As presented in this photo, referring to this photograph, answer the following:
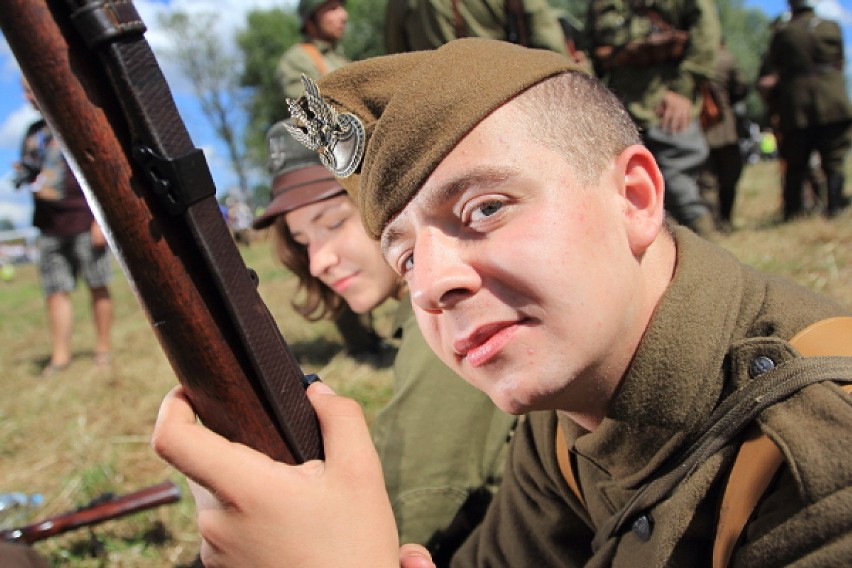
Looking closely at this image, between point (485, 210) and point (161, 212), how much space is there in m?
0.62

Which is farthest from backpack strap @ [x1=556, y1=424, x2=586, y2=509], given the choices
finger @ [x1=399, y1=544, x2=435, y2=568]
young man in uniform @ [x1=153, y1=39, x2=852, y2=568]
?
finger @ [x1=399, y1=544, x2=435, y2=568]

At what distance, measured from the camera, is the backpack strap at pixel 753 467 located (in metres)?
1.23

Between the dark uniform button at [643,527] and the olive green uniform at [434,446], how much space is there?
3.53ft

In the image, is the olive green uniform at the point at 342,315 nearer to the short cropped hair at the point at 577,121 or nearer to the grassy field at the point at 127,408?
the grassy field at the point at 127,408

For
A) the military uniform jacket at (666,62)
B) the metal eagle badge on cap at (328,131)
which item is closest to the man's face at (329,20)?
the military uniform jacket at (666,62)

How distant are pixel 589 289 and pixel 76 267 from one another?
6.29 m

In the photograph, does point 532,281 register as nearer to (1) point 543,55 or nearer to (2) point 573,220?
(2) point 573,220

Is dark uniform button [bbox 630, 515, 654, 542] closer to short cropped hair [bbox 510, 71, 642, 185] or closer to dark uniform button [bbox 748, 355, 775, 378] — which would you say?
dark uniform button [bbox 748, 355, 775, 378]

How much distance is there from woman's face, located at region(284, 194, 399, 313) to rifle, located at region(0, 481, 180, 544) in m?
1.28

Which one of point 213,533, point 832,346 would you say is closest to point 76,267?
point 213,533

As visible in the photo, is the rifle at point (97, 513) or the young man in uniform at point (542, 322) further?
the rifle at point (97, 513)

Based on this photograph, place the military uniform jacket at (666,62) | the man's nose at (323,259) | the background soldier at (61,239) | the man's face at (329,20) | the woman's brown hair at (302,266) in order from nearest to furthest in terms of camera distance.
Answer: the man's nose at (323,259)
the woman's brown hair at (302,266)
the military uniform jacket at (666,62)
the man's face at (329,20)
the background soldier at (61,239)

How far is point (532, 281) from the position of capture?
136 cm

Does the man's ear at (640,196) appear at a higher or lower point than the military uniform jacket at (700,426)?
higher
